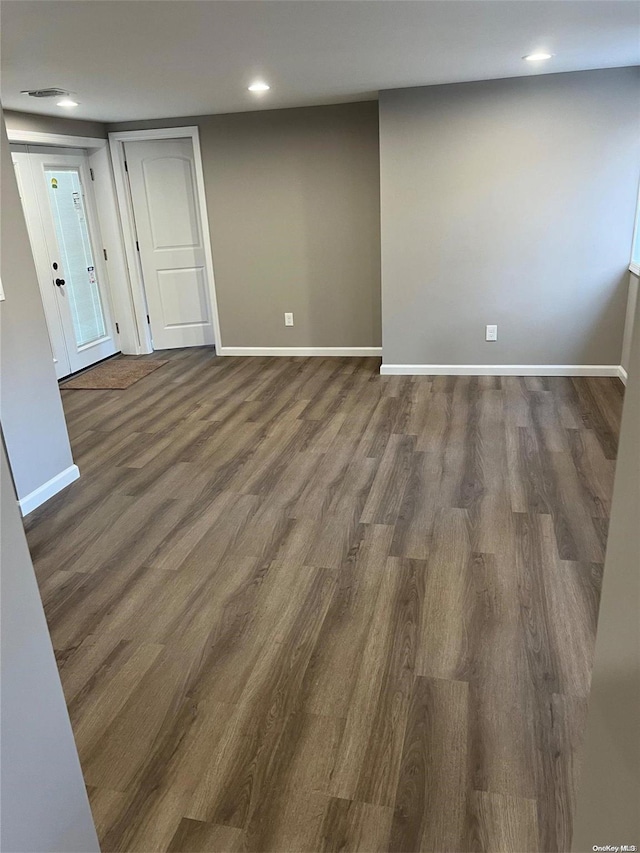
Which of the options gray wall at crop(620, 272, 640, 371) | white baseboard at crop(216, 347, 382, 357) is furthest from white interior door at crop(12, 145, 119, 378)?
gray wall at crop(620, 272, 640, 371)

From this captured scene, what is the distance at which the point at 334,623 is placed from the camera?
8.02 ft

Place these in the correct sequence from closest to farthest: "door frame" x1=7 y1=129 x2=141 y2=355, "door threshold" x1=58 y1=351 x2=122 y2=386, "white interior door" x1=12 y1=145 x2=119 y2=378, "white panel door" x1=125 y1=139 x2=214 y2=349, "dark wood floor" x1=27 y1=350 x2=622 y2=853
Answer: "dark wood floor" x1=27 y1=350 x2=622 y2=853 → "white interior door" x1=12 y1=145 x2=119 y2=378 → "door threshold" x1=58 y1=351 x2=122 y2=386 → "door frame" x1=7 y1=129 x2=141 y2=355 → "white panel door" x1=125 y1=139 x2=214 y2=349

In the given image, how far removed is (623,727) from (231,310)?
587cm

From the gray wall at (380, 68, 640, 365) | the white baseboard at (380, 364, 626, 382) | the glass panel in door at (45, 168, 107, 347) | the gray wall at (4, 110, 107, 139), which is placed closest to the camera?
the gray wall at (380, 68, 640, 365)

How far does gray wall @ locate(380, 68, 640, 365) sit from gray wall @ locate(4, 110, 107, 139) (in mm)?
2860

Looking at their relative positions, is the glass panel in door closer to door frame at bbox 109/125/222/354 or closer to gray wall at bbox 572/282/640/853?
door frame at bbox 109/125/222/354

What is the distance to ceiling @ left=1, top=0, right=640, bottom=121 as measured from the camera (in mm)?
2549

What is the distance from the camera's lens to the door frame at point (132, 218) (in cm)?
604

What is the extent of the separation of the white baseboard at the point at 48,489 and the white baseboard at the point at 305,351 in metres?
2.88

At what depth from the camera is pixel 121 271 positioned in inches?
257

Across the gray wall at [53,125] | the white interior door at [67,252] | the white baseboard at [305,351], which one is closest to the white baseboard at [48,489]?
the white interior door at [67,252]

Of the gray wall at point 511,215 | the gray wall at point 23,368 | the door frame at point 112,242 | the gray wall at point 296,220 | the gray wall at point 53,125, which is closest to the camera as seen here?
the gray wall at point 23,368

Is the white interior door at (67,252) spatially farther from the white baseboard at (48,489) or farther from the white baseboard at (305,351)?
the white baseboard at (48,489)

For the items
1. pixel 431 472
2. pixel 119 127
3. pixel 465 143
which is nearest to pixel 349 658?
pixel 431 472
